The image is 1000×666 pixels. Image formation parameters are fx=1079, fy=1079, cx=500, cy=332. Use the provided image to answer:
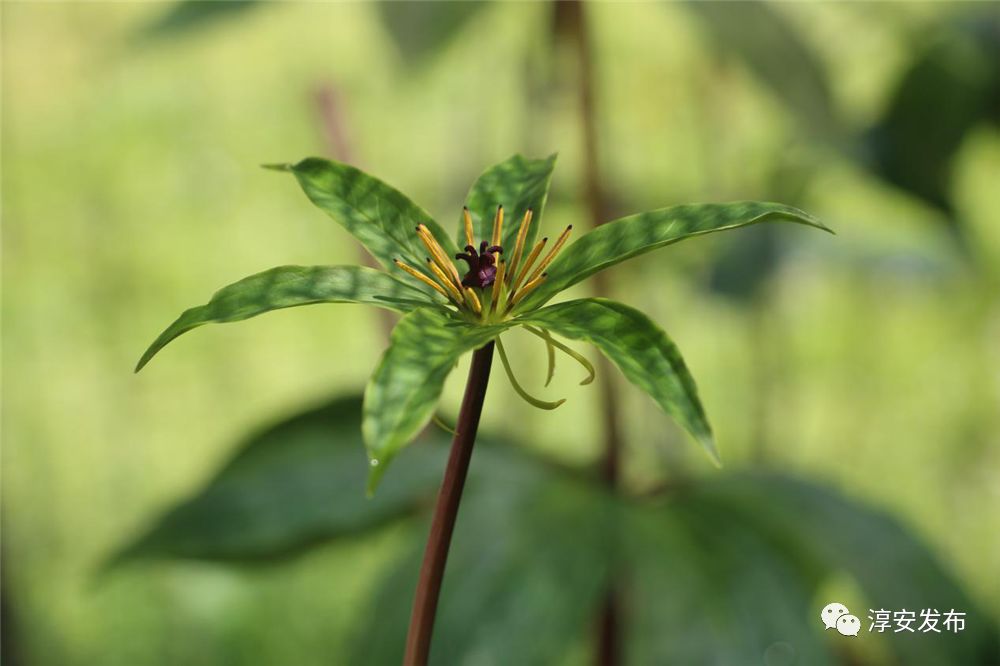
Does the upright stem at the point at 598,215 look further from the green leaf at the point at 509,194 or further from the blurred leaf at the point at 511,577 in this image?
the green leaf at the point at 509,194

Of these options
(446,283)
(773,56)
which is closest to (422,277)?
(446,283)

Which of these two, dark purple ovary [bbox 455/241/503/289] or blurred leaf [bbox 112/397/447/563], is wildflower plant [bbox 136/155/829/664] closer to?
dark purple ovary [bbox 455/241/503/289]

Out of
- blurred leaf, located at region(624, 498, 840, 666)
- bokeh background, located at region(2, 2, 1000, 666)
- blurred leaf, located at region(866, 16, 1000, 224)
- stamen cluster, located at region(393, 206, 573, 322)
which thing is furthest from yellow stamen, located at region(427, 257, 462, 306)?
blurred leaf, located at region(866, 16, 1000, 224)

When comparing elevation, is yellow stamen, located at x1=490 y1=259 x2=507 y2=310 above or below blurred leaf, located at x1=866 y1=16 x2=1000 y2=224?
below

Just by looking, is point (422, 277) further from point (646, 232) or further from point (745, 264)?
point (745, 264)

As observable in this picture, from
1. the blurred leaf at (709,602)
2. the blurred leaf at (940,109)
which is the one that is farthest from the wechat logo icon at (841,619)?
the blurred leaf at (940,109)

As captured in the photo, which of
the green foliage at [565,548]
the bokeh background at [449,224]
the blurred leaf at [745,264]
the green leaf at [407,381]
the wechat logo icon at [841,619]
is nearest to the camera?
the green leaf at [407,381]
